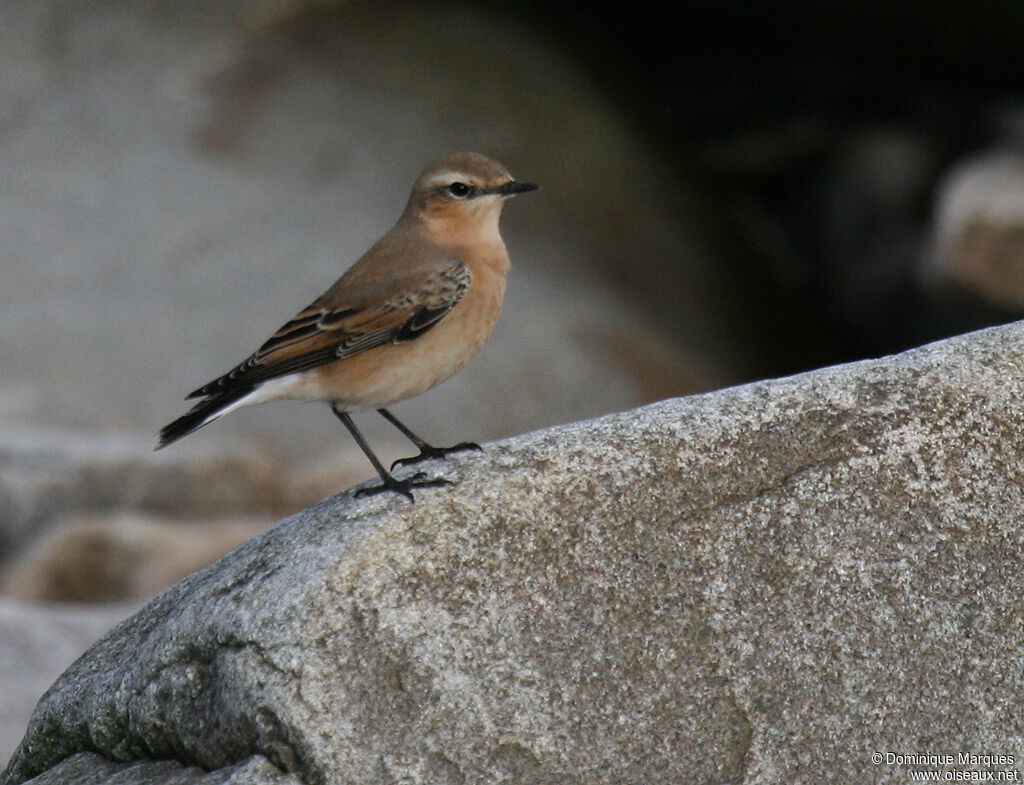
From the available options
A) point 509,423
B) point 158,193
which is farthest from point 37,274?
point 509,423

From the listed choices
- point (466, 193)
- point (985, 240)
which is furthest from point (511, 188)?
point (985, 240)

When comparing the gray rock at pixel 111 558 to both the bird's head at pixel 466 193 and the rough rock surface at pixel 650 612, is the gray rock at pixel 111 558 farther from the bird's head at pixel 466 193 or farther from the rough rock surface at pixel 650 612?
the rough rock surface at pixel 650 612

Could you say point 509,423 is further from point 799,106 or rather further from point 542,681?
point 542,681

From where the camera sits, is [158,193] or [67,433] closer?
[67,433]

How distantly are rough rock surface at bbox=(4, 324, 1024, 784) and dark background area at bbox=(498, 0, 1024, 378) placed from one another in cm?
725

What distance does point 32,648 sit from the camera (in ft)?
23.7

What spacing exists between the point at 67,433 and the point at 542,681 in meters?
7.66

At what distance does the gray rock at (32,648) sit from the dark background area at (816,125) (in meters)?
6.84

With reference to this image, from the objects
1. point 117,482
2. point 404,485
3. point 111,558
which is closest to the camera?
Result: point 404,485

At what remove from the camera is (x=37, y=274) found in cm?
1229

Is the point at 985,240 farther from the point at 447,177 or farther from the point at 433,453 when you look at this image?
the point at 433,453

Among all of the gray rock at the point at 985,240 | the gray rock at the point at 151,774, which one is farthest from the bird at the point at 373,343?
the gray rock at the point at 985,240

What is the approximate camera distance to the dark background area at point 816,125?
487 inches

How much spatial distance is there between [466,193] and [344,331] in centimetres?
104
